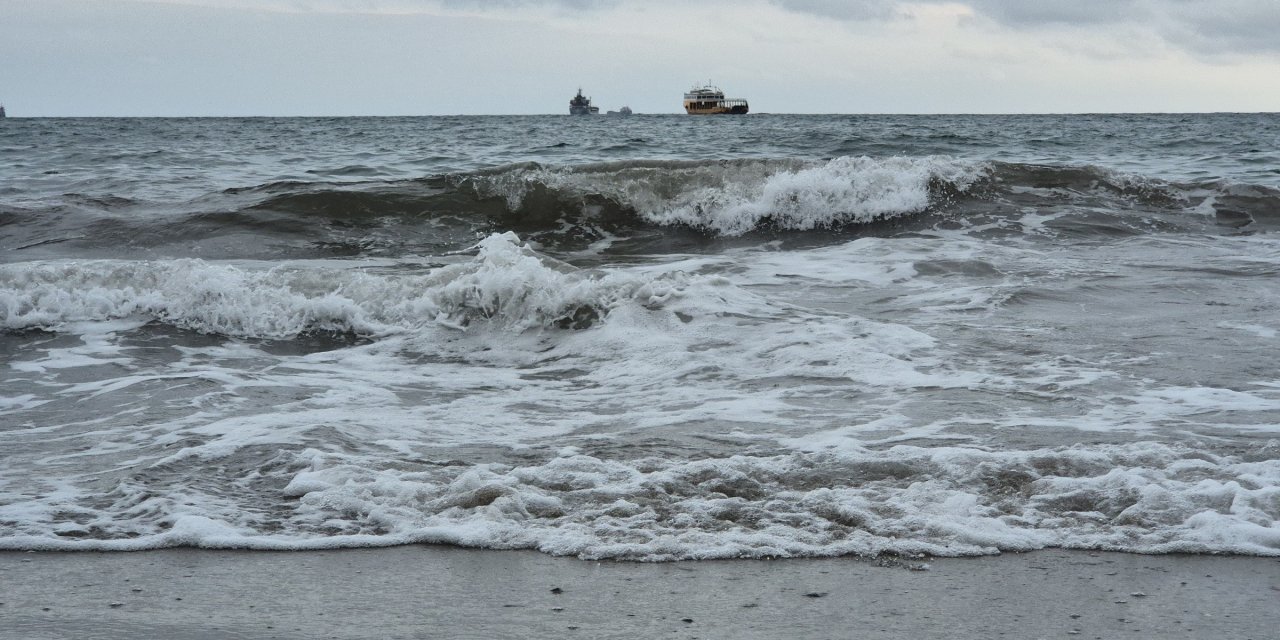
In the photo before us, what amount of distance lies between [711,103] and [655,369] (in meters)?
63.8

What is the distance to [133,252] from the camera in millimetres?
8992

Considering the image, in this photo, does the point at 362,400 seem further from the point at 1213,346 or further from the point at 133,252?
the point at 133,252

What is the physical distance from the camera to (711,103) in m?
66.9

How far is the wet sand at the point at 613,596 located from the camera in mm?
2254

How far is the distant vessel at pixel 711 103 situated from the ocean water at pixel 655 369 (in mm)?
56795

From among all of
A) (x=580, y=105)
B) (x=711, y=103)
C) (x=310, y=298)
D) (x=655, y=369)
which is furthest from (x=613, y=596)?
(x=580, y=105)

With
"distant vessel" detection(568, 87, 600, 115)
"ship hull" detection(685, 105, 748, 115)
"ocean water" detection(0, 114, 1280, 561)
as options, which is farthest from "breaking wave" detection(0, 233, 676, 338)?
"distant vessel" detection(568, 87, 600, 115)

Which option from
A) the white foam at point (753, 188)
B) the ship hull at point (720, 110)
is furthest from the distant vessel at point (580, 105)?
the white foam at point (753, 188)

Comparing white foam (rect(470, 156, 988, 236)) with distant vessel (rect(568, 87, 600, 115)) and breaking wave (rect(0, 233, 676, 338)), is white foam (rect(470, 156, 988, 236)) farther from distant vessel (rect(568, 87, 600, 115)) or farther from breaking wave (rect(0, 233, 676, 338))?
distant vessel (rect(568, 87, 600, 115))

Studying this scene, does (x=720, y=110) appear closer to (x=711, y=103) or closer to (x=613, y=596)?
(x=711, y=103)

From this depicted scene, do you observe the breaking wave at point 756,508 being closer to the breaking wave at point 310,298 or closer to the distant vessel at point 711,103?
the breaking wave at point 310,298

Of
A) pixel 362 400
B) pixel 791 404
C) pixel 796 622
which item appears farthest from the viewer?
pixel 362 400

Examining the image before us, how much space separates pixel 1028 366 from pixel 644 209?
663 cm

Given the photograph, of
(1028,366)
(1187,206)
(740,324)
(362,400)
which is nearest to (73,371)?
(362,400)
